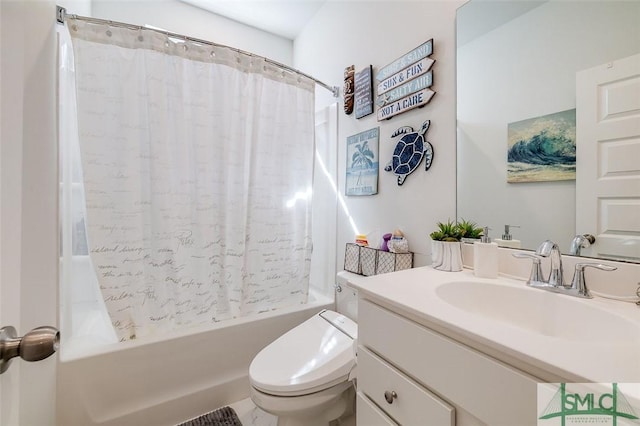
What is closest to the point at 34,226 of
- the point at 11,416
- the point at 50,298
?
the point at 50,298

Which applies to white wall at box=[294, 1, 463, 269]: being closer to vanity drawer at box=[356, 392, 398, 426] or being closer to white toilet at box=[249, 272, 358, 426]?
white toilet at box=[249, 272, 358, 426]

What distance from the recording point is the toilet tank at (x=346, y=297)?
1449mm

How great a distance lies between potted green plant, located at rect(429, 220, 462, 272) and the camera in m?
1.00

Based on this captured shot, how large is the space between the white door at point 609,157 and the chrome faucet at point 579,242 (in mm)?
12

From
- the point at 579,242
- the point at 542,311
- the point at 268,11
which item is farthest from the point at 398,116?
the point at 268,11

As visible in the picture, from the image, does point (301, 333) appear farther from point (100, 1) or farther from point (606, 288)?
point (100, 1)

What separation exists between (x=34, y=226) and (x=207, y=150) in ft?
2.43

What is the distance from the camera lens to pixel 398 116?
1381mm

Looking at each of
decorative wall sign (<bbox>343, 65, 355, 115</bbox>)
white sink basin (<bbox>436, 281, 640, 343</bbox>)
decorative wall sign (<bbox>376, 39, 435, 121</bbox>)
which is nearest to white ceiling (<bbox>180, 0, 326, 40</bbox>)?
decorative wall sign (<bbox>343, 65, 355, 115</bbox>)

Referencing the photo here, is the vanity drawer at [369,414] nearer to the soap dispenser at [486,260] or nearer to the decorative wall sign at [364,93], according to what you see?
the soap dispenser at [486,260]

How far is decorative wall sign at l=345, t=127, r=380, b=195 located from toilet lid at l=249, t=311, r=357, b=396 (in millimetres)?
791

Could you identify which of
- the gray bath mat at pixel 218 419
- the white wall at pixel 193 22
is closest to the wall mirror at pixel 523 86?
the gray bath mat at pixel 218 419

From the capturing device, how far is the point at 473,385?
513 mm

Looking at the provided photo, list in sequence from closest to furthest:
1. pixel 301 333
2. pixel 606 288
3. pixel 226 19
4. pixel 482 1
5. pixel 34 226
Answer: pixel 606 288 → pixel 34 226 → pixel 482 1 → pixel 301 333 → pixel 226 19
